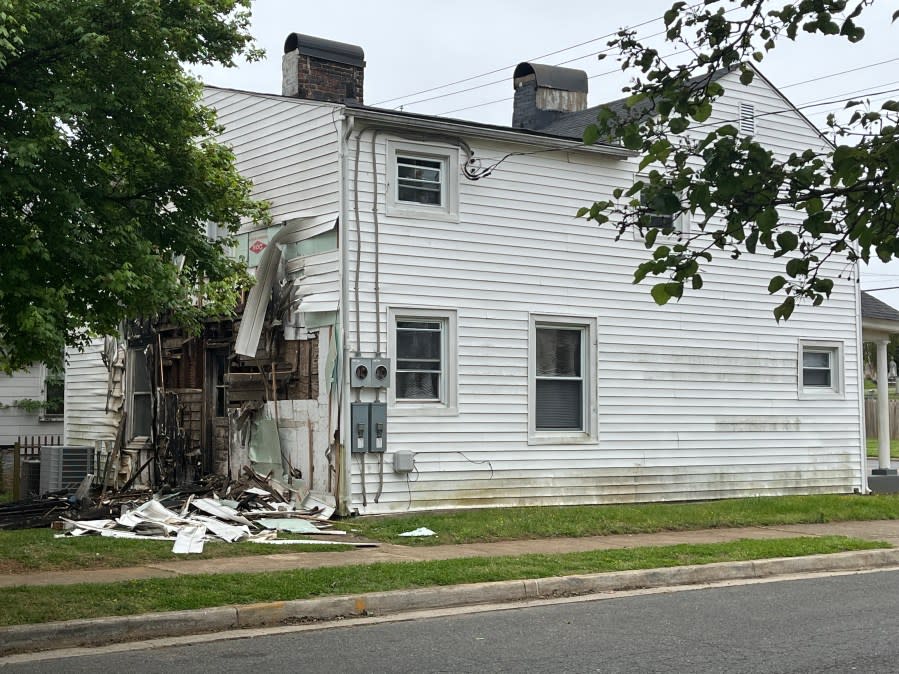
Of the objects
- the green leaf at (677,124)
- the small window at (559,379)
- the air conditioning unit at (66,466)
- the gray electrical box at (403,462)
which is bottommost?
the air conditioning unit at (66,466)

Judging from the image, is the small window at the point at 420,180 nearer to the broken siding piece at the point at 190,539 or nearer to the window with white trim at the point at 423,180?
the window with white trim at the point at 423,180

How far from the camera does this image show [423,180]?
1694 cm

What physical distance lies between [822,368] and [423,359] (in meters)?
8.29

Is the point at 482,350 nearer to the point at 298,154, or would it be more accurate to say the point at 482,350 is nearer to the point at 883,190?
the point at 298,154

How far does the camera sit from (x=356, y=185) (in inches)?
639

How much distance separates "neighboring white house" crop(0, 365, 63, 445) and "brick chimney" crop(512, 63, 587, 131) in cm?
1171

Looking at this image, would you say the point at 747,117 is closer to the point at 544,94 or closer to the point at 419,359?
the point at 544,94

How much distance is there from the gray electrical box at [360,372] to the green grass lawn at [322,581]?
453 centimetres

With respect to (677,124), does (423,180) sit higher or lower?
higher

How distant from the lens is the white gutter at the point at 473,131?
1623 centimetres

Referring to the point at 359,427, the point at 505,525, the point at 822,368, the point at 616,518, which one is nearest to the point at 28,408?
the point at 359,427

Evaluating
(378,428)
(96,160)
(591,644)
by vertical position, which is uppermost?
(96,160)

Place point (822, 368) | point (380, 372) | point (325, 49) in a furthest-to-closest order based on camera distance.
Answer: point (822, 368) < point (325, 49) < point (380, 372)

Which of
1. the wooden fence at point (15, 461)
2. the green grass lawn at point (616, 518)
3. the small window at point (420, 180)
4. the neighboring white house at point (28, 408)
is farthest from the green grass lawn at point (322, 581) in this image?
the neighboring white house at point (28, 408)
